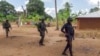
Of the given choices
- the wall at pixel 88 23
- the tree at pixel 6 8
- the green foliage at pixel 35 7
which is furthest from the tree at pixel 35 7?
the wall at pixel 88 23

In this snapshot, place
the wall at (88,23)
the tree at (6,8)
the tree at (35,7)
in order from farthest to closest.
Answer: the tree at (6,8) → the tree at (35,7) → the wall at (88,23)

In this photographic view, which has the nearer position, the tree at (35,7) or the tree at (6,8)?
the tree at (35,7)

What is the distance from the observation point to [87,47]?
1606 centimetres

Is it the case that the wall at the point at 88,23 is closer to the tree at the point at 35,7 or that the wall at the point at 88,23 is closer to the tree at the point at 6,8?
the tree at the point at 35,7

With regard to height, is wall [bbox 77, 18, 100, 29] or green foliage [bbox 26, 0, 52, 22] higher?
green foliage [bbox 26, 0, 52, 22]

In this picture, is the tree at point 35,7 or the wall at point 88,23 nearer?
the wall at point 88,23

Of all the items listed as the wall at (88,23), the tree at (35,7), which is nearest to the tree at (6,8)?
the tree at (35,7)

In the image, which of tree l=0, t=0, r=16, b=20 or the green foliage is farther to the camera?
tree l=0, t=0, r=16, b=20

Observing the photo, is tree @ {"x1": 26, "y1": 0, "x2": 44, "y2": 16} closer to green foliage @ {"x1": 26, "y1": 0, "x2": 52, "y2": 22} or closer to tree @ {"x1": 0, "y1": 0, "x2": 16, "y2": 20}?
green foliage @ {"x1": 26, "y1": 0, "x2": 52, "y2": 22}

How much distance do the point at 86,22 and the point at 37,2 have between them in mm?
45091

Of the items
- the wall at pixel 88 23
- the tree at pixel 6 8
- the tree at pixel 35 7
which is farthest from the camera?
the tree at pixel 6 8

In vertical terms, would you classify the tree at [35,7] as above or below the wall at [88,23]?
above

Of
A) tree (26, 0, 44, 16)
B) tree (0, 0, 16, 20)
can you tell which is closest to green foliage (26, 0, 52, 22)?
tree (26, 0, 44, 16)

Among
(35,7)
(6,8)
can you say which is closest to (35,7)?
(35,7)
